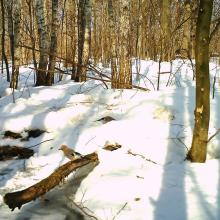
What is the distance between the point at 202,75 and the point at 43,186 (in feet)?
5.05

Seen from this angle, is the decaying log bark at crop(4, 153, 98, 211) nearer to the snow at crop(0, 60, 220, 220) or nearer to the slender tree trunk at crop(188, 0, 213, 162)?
the snow at crop(0, 60, 220, 220)

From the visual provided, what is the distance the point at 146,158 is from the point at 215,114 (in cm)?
→ 103

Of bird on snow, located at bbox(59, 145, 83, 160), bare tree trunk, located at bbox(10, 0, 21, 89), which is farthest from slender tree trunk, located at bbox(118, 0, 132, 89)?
bare tree trunk, located at bbox(10, 0, 21, 89)

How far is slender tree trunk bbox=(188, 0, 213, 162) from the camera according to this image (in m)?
3.09

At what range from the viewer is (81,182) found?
3484 millimetres

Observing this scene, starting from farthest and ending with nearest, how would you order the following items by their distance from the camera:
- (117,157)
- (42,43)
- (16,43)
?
1. (42,43)
2. (16,43)
3. (117,157)

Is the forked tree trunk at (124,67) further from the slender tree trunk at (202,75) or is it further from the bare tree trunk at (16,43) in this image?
the slender tree trunk at (202,75)

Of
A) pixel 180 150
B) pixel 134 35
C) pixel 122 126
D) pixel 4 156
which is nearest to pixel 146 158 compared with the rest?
pixel 180 150

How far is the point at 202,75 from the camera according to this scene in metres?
3.15

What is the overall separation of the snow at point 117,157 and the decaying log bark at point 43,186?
10cm

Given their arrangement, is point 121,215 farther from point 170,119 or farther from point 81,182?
point 170,119

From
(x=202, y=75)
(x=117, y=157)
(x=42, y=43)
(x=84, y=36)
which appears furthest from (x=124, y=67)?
(x=84, y=36)

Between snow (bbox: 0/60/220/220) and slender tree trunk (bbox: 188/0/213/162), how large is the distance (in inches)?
10.4

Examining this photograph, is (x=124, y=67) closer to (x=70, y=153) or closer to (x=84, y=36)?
(x=70, y=153)
